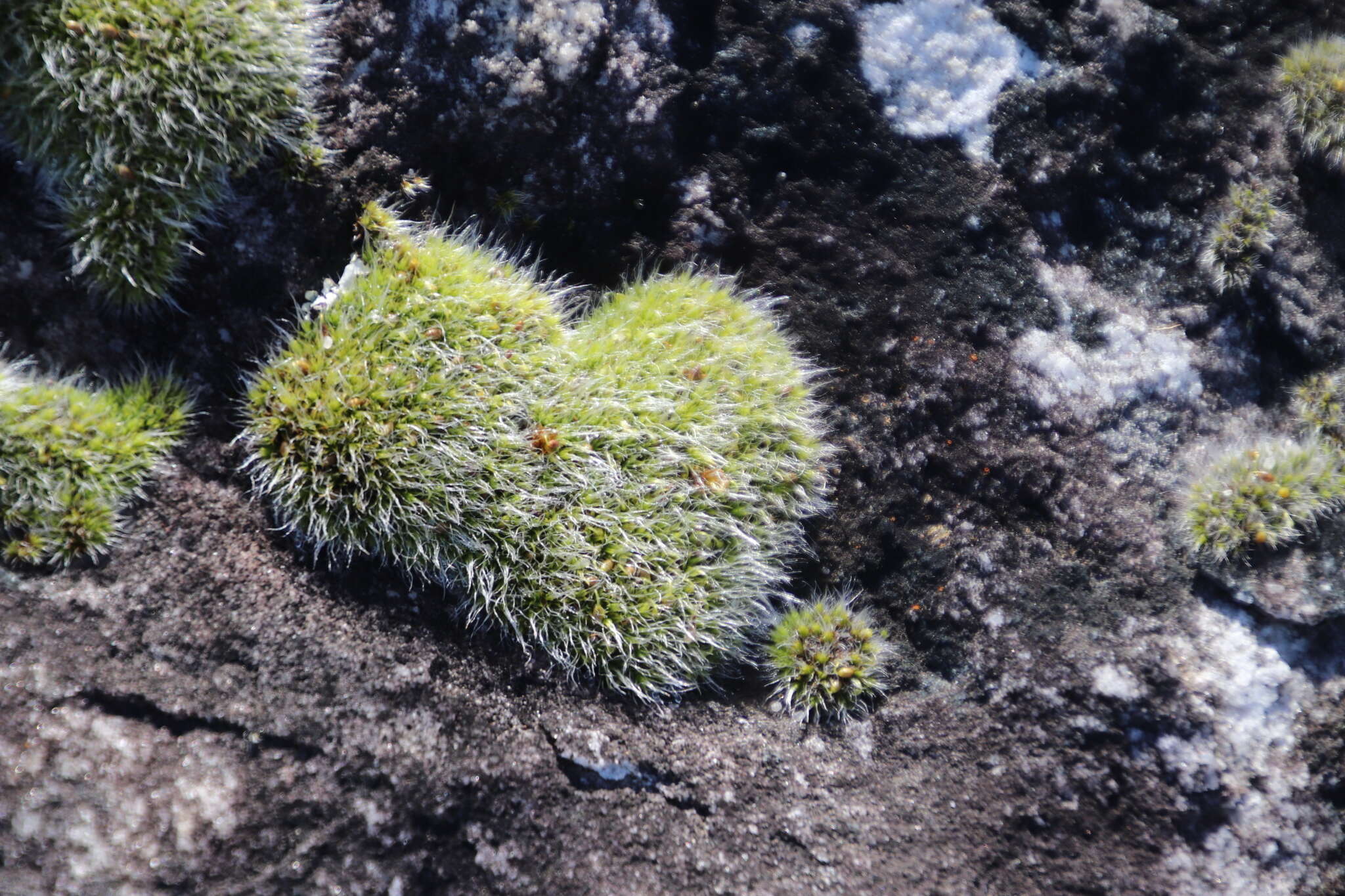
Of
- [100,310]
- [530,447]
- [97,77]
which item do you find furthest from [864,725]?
[97,77]

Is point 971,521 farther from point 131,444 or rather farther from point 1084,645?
point 131,444

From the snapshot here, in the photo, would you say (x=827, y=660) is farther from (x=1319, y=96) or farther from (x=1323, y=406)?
(x=1319, y=96)

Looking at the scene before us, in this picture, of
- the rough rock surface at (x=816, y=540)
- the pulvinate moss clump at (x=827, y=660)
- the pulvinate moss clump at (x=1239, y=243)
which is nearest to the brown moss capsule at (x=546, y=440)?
the rough rock surface at (x=816, y=540)

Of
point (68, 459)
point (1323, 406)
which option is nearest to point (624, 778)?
point (68, 459)

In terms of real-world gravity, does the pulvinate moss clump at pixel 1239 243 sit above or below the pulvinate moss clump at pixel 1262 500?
above

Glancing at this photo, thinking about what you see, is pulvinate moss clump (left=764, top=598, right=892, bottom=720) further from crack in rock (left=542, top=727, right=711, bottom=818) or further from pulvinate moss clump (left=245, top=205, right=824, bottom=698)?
crack in rock (left=542, top=727, right=711, bottom=818)

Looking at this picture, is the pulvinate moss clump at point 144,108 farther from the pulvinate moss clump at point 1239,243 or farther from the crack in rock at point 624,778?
the pulvinate moss clump at point 1239,243
